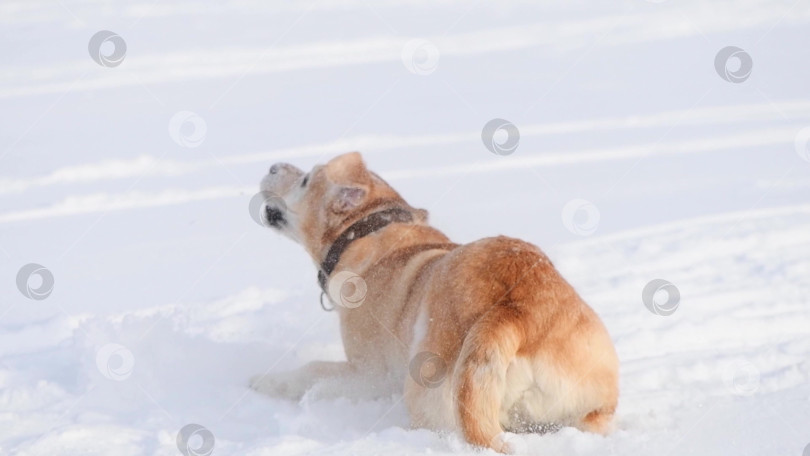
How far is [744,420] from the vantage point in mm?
3768

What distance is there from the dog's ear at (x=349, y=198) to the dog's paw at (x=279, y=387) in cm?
97

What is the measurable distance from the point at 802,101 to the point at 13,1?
1227 cm

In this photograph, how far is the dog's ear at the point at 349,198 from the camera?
5.26 metres

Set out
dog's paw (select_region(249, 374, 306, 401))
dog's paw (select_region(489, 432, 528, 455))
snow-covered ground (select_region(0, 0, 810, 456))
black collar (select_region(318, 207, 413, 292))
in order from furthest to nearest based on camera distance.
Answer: black collar (select_region(318, 207, 413, 292))
dog's paw (select_region(249, 374, 306, 401))
snow-covered ground (select_region(0, 0, 810, 456))
dog's paw (select_region(489, 432, 528, 455))

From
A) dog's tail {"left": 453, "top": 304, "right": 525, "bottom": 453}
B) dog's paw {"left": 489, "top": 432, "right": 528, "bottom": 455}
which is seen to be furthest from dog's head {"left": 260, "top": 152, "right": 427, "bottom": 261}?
dog's paw {"left": 489, "top": 432, "right": 528, "bottom": 455}

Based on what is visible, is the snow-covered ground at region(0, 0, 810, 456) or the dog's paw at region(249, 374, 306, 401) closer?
the snow-covered ground at region(0, 0, 810, 456)

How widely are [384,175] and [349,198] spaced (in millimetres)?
4281

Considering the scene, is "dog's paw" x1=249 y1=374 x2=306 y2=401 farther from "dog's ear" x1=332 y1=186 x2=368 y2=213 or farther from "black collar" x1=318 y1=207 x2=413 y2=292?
"dog's ear" x1=332 y1=186 x2=368 y2=213

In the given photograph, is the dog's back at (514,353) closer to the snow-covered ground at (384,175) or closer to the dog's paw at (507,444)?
the dog's paw at (507,444)

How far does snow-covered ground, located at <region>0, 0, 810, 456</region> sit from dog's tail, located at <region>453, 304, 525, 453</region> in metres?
0.11

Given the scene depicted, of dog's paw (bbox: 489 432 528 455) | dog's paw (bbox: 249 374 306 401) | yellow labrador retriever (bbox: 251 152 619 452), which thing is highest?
yellow labrador retriever (bbox: 251 152 619 452)

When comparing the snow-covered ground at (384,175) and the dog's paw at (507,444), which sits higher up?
the snow-covered ground at (384,175)

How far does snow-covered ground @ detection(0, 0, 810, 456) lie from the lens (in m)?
4.41

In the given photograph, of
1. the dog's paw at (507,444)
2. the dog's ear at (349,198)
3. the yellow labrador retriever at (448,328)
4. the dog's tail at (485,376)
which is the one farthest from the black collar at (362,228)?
the dog's paw at (507,444)
